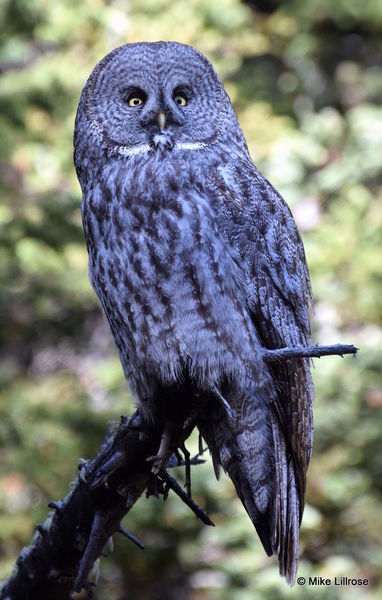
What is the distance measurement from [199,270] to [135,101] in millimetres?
745

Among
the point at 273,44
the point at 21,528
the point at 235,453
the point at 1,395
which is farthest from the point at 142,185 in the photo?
the point at 273,44

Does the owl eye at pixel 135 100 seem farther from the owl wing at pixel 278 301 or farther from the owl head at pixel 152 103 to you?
the owl wing at pixel 278 301

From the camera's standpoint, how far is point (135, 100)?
3186 millimetres

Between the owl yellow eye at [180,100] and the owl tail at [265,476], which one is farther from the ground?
the owl yellow eye at [180,100]

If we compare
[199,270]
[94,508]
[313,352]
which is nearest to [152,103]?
[199,270]

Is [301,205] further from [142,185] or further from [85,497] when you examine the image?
[85,497]

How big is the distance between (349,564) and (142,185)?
409 centimetres

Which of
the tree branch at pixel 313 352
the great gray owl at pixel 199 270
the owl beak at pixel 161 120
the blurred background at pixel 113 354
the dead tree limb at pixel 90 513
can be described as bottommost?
the dead tree limb at pixel 90 513

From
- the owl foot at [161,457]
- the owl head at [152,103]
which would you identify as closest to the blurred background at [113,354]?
the owl head at [152,103]

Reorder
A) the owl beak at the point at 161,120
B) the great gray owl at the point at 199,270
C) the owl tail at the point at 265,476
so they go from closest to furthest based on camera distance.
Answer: the great gray owl at the point at 199,270, the owl tail at the point at 265,476, the owl beak at the point at 161,120

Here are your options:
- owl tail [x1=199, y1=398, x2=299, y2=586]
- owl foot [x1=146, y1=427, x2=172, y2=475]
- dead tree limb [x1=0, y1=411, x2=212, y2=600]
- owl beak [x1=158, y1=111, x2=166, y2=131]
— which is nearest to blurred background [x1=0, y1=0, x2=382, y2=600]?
owl beak [x1=158, y1=111, x2=166, y2=131]

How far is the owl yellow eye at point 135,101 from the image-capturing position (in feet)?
10.4

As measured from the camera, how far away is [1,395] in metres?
6.05

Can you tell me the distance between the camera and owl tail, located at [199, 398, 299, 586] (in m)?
2.93
